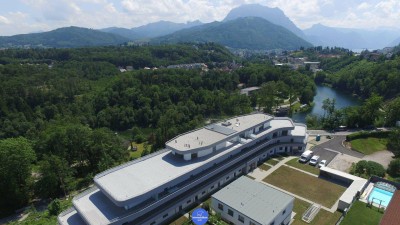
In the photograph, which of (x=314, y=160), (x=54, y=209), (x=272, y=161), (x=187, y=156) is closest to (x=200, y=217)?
(x=187, y=156)

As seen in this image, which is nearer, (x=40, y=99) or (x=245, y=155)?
(x=245, y=155)

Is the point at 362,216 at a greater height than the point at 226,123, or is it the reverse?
the point at 226,123

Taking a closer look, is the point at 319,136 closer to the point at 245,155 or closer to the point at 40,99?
the point at 245,155

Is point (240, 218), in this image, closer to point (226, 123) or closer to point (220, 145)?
point (220, 145)

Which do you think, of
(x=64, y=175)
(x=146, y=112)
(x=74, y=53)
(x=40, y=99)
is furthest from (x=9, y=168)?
(x=74, y=53)

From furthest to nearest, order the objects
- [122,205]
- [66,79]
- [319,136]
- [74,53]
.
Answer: [74,53] → [66,79] → [319,136] → [122,205]

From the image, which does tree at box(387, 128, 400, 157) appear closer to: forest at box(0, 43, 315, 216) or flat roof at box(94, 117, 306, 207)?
flat roof at box(94, 117, 306, 207)

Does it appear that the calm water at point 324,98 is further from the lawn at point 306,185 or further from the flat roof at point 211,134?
the lawn at point 306,185
